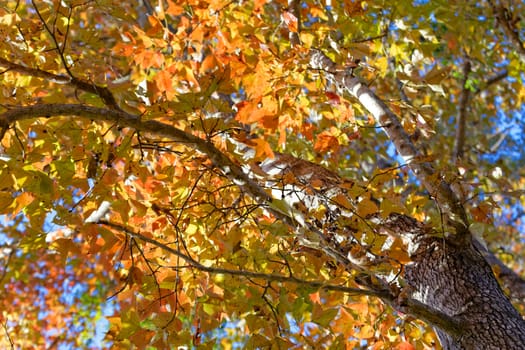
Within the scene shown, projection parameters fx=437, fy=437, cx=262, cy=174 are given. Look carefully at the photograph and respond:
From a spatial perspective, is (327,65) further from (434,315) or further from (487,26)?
(487,26)

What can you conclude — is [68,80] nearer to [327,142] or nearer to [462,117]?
[327,142]

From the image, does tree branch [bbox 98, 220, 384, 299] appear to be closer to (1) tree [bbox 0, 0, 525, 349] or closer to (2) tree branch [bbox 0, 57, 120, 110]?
(1) tree [bbox 0, 0, 525, 349]

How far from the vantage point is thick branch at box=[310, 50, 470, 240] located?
1776 millimetres

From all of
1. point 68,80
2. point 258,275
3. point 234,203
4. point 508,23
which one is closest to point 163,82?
point 68,80

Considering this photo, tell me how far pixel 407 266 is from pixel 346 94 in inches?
45.4

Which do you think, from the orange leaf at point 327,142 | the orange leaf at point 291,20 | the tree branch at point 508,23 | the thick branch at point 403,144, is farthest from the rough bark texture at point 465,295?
Answer: the tree branch at point 508,23

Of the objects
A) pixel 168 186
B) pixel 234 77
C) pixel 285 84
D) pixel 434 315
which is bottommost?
pixel 434 315

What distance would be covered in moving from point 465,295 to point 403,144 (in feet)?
2.33

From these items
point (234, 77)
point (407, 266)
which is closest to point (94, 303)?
point (234, 77)

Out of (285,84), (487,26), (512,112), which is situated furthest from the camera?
(512,112)

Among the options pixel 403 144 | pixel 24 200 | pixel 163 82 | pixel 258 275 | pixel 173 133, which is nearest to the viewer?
pixel 258 275

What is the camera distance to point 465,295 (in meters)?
1.67

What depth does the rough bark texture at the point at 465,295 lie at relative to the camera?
1546 millimetres

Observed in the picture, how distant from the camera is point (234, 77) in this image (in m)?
2.57
